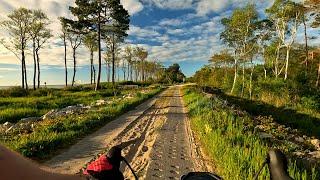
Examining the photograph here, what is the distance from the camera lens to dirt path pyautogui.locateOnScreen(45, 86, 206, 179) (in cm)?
781

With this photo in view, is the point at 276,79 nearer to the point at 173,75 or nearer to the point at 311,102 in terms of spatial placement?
the point at 311,102

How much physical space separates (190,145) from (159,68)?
121m

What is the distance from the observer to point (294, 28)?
1491 inches

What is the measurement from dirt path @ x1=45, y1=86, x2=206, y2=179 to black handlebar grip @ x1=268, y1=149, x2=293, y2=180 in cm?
379

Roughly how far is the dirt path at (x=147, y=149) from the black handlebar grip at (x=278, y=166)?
12.4 ft

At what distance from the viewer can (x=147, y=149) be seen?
385 inches

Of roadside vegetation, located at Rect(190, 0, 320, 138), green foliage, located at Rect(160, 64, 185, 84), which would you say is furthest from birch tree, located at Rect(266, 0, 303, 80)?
green foliage, located at Rect(160, 64, 185, 84)

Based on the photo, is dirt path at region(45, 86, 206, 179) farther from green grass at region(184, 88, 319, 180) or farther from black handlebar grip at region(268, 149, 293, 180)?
black handlebar grip at region(268, 149, 293, 180)

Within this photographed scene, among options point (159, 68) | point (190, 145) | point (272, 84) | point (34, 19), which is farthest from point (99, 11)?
point (159, 68)

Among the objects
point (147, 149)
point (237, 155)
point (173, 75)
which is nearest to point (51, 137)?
point (147, 149)

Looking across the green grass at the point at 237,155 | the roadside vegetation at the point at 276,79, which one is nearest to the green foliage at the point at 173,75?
the roadside vegetation at the point at 276,79

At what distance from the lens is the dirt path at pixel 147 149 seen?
25.6 ft

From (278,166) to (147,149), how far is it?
828cm

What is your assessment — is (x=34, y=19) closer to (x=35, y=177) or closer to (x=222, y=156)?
(x=222, y=156)
